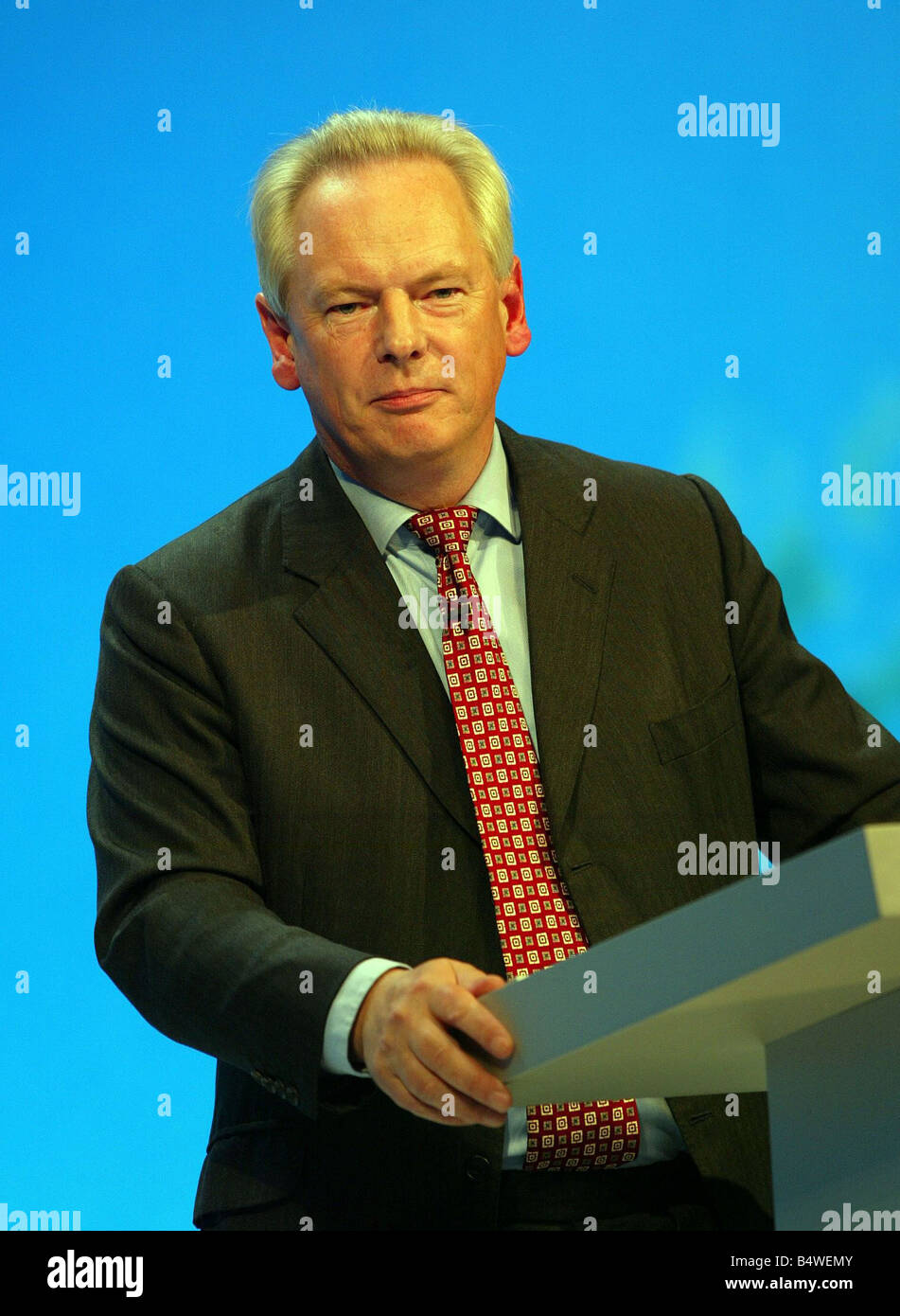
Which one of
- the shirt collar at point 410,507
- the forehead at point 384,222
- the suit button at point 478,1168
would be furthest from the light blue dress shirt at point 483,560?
the suit button at point 478,1168

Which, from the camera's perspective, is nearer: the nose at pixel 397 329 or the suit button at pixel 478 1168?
the suit button at pixel 478 1168

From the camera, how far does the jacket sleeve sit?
1389 millimetres

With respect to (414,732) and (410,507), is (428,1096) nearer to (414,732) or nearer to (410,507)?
(414,732)

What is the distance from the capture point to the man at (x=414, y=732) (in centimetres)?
149

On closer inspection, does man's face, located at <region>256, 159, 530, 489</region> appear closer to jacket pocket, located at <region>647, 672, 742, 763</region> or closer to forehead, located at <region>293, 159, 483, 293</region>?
forehead, located at <region>293, 159, 483, 293</region>

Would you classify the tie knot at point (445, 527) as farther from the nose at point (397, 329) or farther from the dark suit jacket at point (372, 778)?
the nose at point (397, 329)

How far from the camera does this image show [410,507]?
1828 mm

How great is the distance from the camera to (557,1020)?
1.02 metres

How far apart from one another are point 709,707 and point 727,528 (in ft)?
0.90

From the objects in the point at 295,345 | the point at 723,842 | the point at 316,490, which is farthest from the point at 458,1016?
the point at 295,345

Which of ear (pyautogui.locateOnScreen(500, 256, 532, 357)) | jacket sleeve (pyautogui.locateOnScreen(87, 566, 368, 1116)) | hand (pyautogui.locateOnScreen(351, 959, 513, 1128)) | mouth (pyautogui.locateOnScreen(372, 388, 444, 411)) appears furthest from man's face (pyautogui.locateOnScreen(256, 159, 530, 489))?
hand (pyautogui.locateOnScreen(351, 959, 513, 1128))

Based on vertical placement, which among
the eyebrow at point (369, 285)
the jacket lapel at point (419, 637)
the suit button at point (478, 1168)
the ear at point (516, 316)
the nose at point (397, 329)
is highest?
the ear at point (516, 316)

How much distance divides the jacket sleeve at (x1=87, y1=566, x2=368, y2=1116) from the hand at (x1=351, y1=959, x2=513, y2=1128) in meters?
0.08
